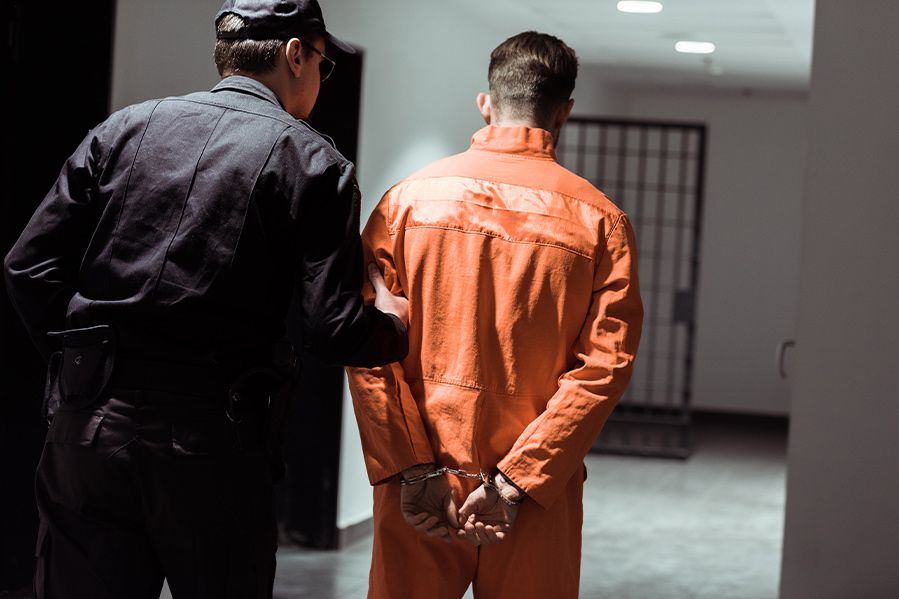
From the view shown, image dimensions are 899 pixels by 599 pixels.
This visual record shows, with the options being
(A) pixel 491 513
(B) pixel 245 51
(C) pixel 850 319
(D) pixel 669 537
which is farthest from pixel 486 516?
(D) pixel 669 537

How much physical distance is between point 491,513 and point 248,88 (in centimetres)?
77

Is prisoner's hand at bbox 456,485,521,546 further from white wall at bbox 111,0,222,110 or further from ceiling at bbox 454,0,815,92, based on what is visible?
ceiling at bbox 454,0,815,92

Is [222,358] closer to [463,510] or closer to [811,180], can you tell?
[463,510]

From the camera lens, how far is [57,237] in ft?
5.56

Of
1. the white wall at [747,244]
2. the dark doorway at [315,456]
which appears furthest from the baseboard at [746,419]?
the dark doorway at [315,456]

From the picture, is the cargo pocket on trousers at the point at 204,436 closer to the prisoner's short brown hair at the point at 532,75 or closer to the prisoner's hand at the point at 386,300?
the prisoner's hand at the point at 386,300

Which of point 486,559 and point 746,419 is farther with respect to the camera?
point 746,419

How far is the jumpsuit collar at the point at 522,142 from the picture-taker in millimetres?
1970

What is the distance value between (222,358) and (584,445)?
0.62m

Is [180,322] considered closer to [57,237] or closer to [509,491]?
[57,237]

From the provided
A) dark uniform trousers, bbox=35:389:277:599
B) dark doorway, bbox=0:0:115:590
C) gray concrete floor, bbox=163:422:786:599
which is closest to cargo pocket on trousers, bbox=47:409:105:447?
dark uniform trousers, bbox=35:389:277:599

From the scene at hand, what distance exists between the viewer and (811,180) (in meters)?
3.13

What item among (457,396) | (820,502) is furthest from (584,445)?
(820,502)

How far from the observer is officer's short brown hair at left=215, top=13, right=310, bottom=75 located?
1.76 metres
